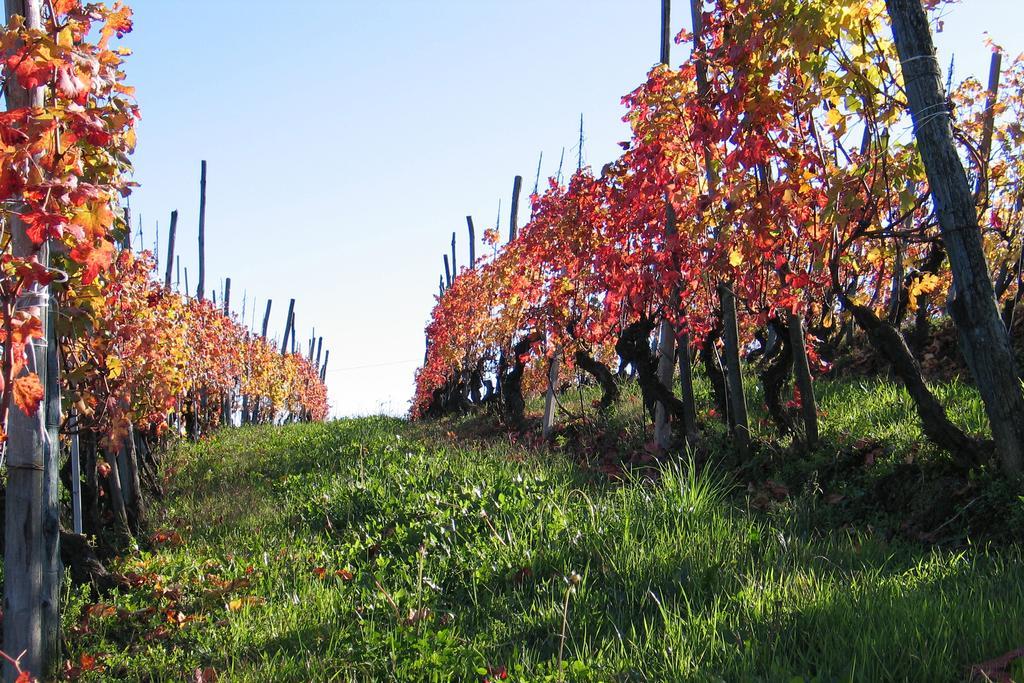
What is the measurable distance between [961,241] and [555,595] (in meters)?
3.45

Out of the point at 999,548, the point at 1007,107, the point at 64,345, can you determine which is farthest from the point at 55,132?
the point at 1007,107

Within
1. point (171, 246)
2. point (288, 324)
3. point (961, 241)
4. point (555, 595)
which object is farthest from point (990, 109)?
point (288, 324)

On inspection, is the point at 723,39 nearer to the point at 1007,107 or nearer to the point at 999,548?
the point at 999,548

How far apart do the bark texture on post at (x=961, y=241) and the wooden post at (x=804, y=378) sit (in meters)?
1.86

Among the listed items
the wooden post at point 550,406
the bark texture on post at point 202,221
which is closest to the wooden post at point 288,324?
the bark texture on post at point 202,221

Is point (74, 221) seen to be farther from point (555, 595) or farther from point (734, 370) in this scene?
point (734, 370)

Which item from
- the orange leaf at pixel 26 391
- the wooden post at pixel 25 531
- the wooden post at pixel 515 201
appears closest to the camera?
the orange leaf at pixel 26 391

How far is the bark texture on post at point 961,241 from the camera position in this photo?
5.30 metres

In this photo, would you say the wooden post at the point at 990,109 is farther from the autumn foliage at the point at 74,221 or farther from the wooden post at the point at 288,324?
the wooden post at the point at 288,324

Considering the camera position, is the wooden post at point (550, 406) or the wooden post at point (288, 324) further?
the wooden post at point (288, 324)

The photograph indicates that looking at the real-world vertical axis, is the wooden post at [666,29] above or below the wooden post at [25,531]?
above

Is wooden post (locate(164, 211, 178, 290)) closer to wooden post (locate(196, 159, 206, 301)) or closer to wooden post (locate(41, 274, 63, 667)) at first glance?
wooden post (locate(196, 159, 206, 301))

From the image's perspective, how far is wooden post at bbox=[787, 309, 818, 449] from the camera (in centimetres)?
728

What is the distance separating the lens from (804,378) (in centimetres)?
727
